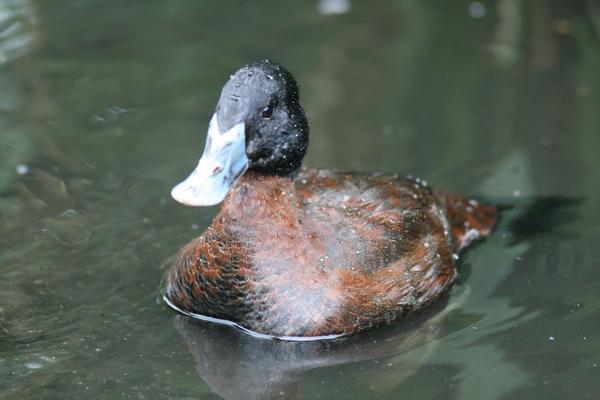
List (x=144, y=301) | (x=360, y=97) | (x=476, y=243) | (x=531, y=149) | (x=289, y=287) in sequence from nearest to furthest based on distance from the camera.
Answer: (x=289, y=287), (x=144, y=301), (x=476, y=243), (x=531, y=149), (x=360, y=97)

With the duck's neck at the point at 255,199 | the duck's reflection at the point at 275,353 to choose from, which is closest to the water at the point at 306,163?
the duck's reflection at the point at 275,353

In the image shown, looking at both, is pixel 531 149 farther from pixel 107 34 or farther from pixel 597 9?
pixel 107 34

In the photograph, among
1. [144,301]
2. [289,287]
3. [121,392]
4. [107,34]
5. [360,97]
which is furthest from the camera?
[107,34]

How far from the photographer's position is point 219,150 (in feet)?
15.5

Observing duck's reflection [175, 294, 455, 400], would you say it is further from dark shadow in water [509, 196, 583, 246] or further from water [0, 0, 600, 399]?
dark shadow in water [509, 196, 583, 246]

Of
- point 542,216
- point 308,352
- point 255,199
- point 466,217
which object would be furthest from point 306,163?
point 308,352

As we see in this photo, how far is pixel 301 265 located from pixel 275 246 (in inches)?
6.2

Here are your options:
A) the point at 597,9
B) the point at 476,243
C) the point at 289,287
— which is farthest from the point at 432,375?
the point at 597,9

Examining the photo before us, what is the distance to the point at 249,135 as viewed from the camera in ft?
15.9

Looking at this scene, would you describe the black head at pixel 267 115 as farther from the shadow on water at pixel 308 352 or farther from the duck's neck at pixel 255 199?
the shadow on water at pixel 308 352

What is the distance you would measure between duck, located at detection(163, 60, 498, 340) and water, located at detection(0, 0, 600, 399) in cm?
14

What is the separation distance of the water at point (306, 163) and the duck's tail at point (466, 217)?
11 centimetres

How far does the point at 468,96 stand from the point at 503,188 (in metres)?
1.53

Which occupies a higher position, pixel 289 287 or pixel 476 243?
pixel 289 287
